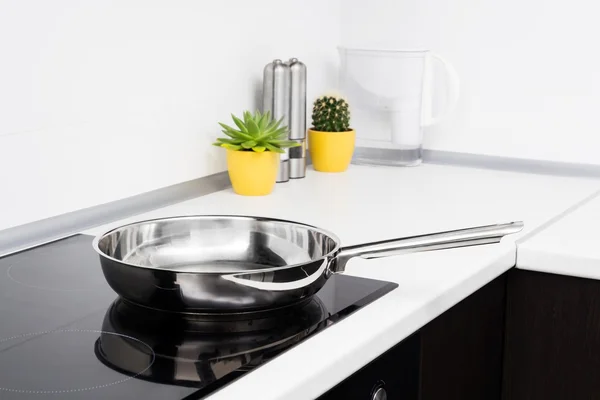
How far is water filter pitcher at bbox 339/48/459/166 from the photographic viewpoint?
1.90 meters

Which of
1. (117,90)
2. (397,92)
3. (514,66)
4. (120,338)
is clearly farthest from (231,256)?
(514,66)

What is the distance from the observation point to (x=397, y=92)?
75.8 inches

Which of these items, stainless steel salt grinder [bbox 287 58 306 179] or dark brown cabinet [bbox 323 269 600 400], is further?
stainless steel salt grinder [bbox 287 58 306 179]

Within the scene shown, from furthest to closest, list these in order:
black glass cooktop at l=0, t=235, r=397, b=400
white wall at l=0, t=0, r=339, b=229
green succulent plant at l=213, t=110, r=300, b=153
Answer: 1. green succulent plant at l=213, t=110, r=300, b=153
2. white wall at l=0, t=0, r=339, b=229
3. black glass cooktop at l=0, t=235, r=397, b=400

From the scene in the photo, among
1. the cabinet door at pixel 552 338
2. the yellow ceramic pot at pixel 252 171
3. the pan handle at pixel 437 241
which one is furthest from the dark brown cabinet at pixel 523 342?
the yellow ceramic pot at pixel 252 171

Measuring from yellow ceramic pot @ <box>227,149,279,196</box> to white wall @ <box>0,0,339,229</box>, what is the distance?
2.8 inches

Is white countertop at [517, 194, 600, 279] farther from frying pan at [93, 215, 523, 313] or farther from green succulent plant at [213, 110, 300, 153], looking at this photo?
green succulent plant at [213, 110, 300, 153]

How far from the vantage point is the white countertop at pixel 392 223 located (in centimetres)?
86

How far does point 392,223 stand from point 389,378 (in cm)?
46

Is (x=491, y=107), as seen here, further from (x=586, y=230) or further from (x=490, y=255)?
(x=490, y=255)

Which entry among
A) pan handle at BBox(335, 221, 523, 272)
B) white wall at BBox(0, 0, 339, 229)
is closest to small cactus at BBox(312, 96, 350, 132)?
white wall at BBox(0, 0, 339, 229)

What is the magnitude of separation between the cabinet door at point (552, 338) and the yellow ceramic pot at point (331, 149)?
626 millimetres

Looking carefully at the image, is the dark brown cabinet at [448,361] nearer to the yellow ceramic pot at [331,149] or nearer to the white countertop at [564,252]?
the white countertop at [564,252]

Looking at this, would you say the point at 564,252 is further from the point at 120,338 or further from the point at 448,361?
the point at 120,338
